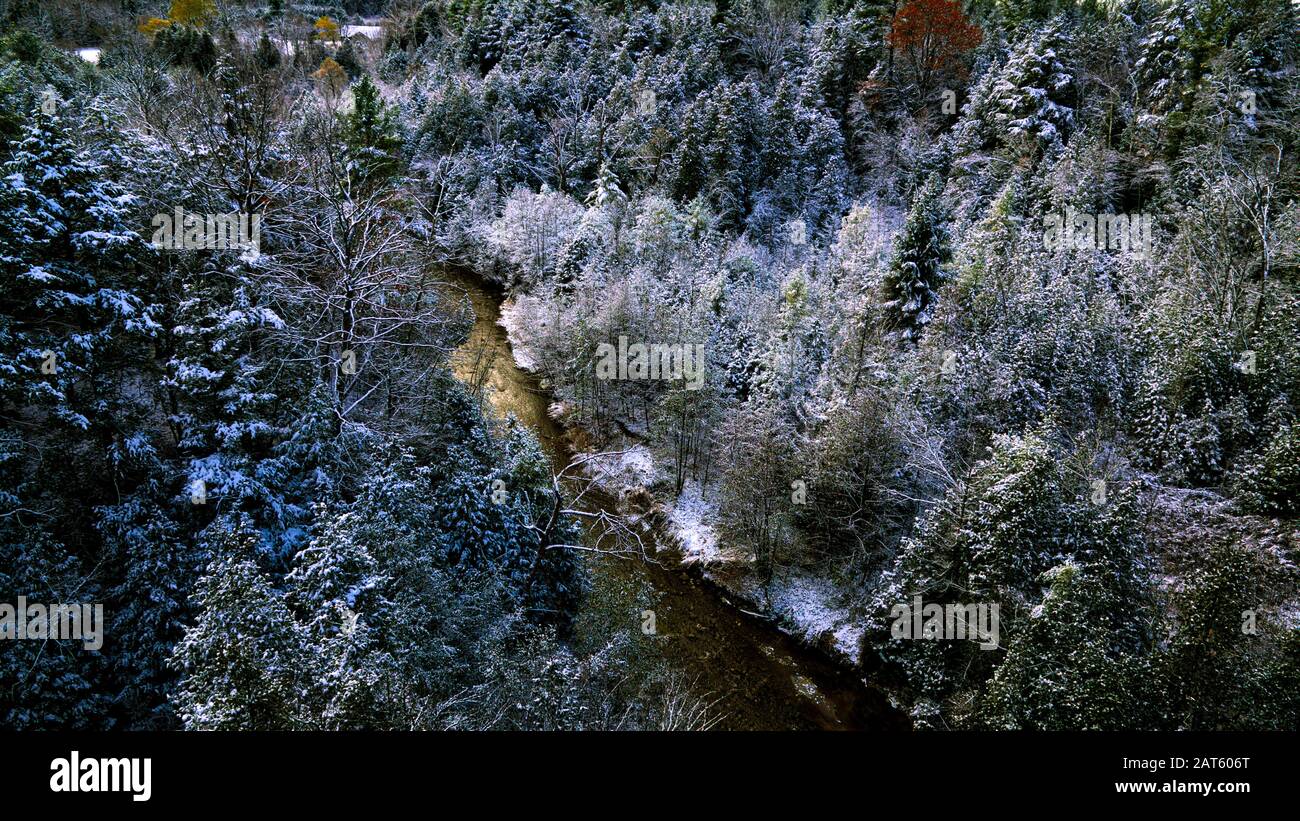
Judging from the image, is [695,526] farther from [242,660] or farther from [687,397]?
[242,660]

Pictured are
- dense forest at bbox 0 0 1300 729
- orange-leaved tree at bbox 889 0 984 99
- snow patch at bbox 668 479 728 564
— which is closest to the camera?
dense forest at bbox 0 0 1300 729

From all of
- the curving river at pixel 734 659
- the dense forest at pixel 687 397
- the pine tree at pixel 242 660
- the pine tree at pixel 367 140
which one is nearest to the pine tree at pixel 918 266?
the dense forest at pixel 687 397

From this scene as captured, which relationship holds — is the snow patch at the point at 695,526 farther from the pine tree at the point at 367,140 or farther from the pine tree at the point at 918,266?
the pine tree at the point at 367,140

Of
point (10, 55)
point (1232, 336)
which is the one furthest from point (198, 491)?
point (10, 55)

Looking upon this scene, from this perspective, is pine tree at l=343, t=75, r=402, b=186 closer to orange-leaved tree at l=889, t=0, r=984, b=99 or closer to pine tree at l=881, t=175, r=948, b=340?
pine tree at l=881, t=175, r=948, b=340

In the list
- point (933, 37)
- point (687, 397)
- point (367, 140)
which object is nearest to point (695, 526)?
point (687, 397)

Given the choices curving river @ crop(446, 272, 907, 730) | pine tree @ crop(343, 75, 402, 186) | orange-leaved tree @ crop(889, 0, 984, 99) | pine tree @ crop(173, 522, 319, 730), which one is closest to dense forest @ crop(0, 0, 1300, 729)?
pine tree @ crop(173, 522, 319, 730)
